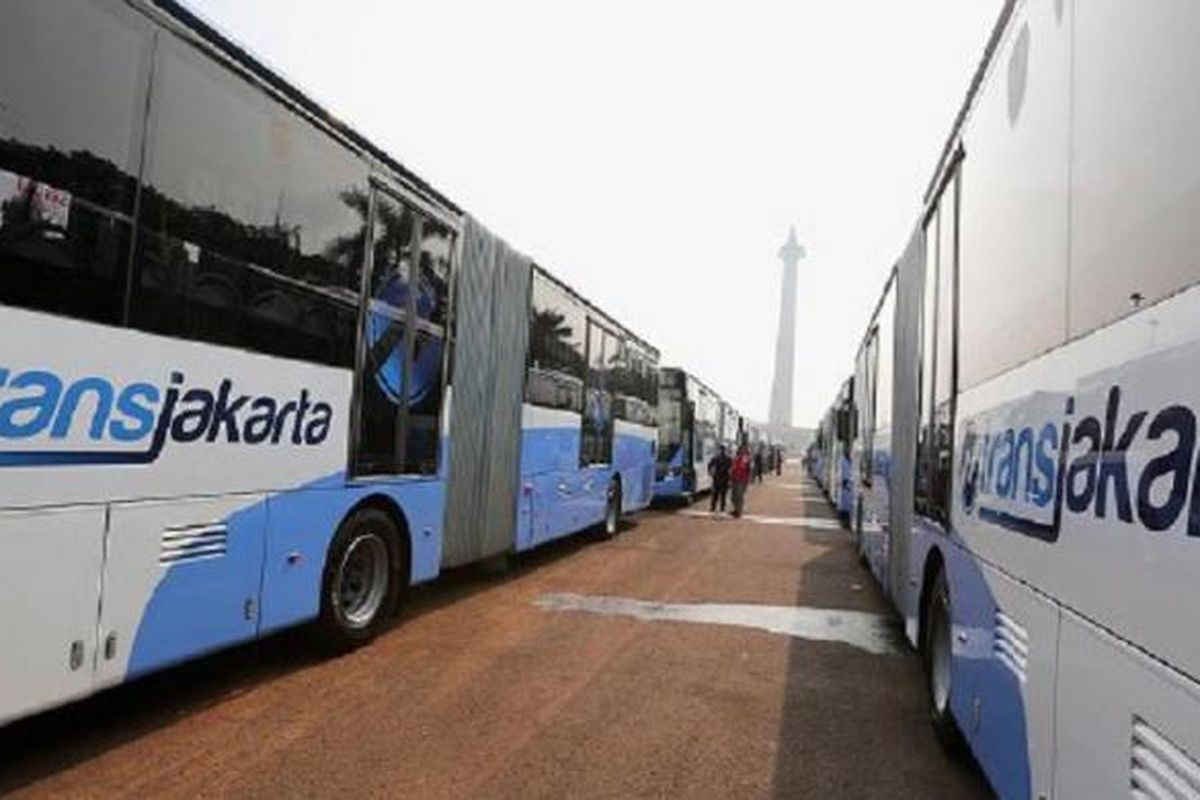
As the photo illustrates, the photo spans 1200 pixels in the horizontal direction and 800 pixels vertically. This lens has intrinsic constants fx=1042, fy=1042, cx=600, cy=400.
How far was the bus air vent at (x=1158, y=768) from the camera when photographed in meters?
2.32

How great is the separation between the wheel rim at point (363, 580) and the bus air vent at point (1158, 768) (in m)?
5.83

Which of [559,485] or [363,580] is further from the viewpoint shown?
[559,485]

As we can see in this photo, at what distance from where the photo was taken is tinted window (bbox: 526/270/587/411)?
12.4 meters

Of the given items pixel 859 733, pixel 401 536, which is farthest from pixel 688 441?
pixel 859 733

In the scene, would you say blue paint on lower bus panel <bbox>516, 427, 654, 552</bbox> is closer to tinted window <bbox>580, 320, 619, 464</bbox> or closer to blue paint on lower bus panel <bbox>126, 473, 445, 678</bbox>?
tinted window <bbox>580, 320, 619, 464</bbox>

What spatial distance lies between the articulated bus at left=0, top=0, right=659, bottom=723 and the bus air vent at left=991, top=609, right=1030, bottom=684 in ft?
13.3

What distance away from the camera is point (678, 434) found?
27.1 m

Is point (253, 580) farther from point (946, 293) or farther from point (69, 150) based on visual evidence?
point (946, 293)

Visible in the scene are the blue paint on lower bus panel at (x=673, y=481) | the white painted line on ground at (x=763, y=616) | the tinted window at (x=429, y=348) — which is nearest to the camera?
the tinted window at (x=429, y=348)

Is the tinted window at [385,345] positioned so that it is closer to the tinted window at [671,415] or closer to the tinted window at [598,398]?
the tinted window at [598,398]

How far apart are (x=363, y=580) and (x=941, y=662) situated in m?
4.28

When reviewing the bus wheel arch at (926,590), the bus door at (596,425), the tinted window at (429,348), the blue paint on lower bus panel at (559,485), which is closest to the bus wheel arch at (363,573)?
the tinted window at (429,348)

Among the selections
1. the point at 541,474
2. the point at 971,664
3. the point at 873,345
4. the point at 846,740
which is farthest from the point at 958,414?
the point at 873,345

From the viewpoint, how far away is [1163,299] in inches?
102
